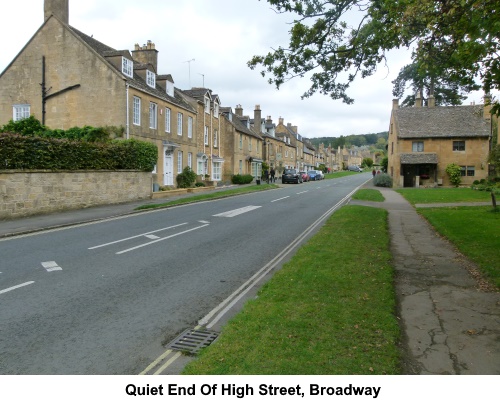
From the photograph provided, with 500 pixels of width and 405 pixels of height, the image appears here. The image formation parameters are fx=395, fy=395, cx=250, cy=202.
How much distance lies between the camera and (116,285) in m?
7.23

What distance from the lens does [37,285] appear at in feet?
23.4

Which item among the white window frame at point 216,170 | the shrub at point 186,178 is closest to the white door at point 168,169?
the shrub at point 186,178

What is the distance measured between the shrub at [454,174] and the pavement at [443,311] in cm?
3350

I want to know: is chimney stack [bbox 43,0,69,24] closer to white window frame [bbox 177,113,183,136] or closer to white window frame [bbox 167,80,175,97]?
white window frame [bbox 167,80,175,97]

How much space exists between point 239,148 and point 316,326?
44411mm

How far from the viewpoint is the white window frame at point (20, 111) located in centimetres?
2758

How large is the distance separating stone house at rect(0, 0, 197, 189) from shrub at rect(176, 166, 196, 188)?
124 inches

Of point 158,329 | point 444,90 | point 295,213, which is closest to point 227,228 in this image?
point 295,213

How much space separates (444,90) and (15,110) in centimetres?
5407

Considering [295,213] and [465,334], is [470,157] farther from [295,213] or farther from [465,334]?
[465,334]

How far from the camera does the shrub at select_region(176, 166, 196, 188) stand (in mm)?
32344

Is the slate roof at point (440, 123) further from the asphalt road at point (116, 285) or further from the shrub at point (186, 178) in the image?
the asphalt road at point (116, 285)

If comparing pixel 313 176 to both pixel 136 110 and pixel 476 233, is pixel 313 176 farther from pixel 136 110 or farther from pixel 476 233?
pixel 476 233

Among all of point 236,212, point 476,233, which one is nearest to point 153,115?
point 236,212
